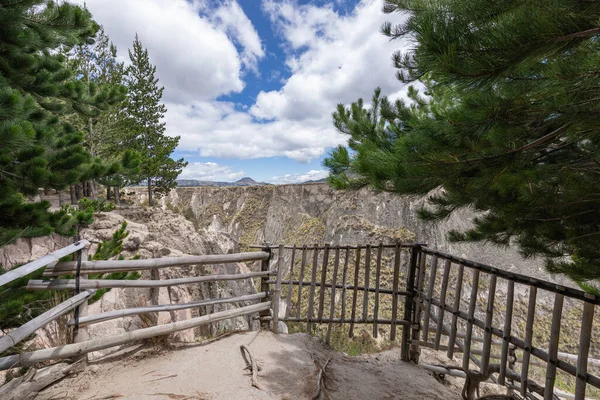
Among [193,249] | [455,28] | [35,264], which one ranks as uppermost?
[455,28]

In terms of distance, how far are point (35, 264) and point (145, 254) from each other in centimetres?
724

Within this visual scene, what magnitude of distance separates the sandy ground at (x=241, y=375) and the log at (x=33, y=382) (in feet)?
0.20

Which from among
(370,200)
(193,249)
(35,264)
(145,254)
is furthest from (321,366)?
(370,200)

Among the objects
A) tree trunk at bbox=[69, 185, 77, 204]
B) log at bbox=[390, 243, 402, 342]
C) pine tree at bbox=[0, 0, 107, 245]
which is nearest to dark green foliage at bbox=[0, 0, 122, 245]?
pine tree at bbox=[0, 0, 107, 245]

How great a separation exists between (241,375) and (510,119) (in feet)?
10.7

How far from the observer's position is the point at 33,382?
2.27 metres

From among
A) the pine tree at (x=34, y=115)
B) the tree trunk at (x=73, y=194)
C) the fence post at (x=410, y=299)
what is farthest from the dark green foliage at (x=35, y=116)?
the tree trunk at (x=73, y=194)

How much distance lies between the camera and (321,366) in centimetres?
335

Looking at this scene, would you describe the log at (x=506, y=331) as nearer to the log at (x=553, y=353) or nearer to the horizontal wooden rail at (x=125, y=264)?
the log at (x=553, y=353)

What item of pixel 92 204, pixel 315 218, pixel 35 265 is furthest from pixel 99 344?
pixel 315 218

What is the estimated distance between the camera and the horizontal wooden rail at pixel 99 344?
2098 millimetres

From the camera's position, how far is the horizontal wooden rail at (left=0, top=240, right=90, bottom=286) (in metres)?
1.63

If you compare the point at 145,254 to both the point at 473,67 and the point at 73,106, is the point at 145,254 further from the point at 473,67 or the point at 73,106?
the point at 473,67

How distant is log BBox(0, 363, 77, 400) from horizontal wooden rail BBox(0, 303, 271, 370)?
5.7 inches
